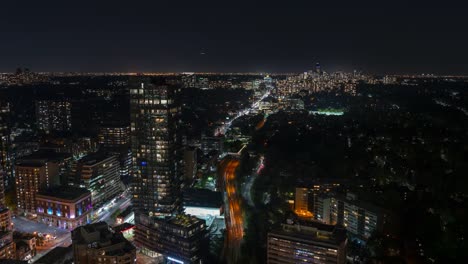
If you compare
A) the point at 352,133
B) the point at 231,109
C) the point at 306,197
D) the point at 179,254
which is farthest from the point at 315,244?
the point at 231,109

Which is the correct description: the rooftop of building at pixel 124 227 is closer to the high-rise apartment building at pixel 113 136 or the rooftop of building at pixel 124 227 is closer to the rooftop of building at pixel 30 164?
the rooftop of building at pixel 30 164

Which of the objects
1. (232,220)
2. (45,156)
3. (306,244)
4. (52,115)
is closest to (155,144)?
(232,220)

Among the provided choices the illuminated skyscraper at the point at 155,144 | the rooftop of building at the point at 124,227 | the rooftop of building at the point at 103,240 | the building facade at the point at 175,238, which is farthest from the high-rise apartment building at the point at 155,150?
the rooftop of building at the point at 103,240

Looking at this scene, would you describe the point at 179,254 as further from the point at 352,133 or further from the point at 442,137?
the point at 352,133

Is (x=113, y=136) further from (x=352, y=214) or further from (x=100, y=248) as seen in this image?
(x=352, y=214)

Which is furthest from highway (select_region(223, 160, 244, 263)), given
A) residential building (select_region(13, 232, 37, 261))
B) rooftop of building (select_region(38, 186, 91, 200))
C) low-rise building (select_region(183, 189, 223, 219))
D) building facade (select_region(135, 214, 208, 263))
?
residential building (select_region(13, 232, 37, 261))
